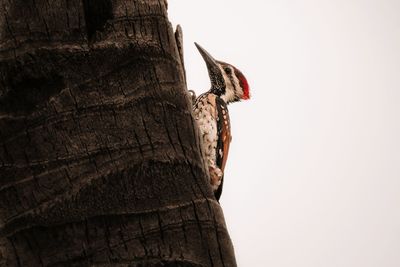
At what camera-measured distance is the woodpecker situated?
5.54m

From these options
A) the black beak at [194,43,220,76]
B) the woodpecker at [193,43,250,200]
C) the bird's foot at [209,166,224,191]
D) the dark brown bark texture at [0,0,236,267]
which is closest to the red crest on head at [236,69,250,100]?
the woodpecker at [193,43,250,200]

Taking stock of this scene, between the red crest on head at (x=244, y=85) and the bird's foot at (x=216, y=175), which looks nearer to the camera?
the bird's foot at (x=216, y=175)

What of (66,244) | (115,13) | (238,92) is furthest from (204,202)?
(238,92)

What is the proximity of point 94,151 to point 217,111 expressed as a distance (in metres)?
3.88

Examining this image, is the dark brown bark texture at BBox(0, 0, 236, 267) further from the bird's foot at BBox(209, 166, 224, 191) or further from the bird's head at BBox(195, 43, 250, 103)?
the bird's head at BBox(195, 43, 250, 103)

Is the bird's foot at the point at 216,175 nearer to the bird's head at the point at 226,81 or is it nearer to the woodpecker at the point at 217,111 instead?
the woodpecker at the point at 217,111

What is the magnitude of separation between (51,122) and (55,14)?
42 centimetres

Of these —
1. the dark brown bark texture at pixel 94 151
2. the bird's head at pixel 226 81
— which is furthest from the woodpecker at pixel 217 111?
the dark brown bark texture at pixel 94 151

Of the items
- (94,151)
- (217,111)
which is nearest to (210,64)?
(217,111)

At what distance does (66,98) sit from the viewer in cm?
202

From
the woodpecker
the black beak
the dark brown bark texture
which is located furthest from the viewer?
the black beak

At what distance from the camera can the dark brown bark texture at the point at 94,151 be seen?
1.91m

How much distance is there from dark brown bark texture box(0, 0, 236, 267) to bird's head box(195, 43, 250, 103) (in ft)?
14.0

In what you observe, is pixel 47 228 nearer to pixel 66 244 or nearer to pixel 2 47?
pixel 66 244
